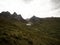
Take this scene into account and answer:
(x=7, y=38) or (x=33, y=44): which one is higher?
(x=7, y=38)

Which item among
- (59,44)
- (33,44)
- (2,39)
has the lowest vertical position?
(59,44)

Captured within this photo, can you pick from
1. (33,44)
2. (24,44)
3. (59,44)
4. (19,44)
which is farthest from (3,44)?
(59,44)

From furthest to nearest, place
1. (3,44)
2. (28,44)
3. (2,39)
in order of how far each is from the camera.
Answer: (28,44) → (2,39) → (3,44)

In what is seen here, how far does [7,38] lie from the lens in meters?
18.5

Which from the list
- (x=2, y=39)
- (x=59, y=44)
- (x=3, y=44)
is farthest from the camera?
(x=59, y=44)

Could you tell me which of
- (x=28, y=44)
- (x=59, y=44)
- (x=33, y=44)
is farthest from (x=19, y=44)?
(x=59, y=44)

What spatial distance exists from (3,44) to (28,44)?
197 inches

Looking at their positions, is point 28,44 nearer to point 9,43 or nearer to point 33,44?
point 33,44

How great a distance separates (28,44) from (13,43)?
11.3 ft

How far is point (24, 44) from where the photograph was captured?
61.0ft

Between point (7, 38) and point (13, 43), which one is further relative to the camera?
point (7, 38)

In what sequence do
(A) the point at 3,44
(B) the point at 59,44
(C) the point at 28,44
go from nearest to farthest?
(A) the point at 3,44
(C) the point at 28,44
(B) the point at 59,44

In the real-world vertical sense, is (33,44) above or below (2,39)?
below

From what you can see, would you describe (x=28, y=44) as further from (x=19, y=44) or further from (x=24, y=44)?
(x=19, y=44)
